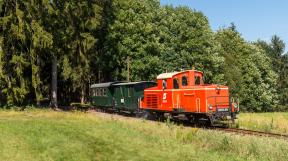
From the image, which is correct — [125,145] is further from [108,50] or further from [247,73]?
[247,73]

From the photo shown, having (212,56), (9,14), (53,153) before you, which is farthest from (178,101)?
(212,56)

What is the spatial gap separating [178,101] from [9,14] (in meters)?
18.0

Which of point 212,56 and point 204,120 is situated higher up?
point 212,56

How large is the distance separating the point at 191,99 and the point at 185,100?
26.2 inches

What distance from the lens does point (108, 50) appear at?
55219 mm

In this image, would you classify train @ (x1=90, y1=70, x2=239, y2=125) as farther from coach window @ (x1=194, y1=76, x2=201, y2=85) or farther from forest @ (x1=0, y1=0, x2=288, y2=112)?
forest @ (x1=0, y1=0, x2=288, y2=112)

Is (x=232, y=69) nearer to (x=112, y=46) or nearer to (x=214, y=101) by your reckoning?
(x=112, y=46)

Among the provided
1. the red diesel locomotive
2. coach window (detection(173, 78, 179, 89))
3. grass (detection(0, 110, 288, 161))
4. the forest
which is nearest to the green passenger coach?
the forest

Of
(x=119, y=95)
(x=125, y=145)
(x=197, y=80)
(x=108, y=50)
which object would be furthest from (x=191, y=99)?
(x=108, y=50)

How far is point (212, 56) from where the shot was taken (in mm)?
57281

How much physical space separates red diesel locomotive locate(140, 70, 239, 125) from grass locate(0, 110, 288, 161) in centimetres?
382

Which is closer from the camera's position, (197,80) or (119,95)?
(197,80)

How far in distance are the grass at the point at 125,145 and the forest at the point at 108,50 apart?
15985 mm

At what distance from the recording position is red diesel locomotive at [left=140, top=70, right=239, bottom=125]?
24344 millimetres
